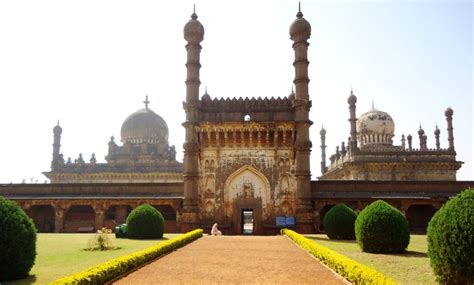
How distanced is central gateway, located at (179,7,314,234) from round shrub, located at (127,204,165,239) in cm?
585

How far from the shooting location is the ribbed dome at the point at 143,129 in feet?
172

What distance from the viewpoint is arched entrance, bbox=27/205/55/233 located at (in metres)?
29.9

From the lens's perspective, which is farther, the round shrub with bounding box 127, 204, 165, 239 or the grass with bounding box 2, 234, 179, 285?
the round shrub with bounding box 127, 204, 165, 239

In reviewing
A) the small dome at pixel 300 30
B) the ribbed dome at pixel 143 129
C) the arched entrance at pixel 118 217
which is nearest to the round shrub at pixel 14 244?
the arched entrance at pixel 118 217

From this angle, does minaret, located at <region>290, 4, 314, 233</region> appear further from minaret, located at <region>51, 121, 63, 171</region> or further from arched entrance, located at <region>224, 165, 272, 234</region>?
minaret, located at <region>51, 121, 63, 171</region>

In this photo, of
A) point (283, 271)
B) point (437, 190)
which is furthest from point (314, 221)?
point (283, 271)

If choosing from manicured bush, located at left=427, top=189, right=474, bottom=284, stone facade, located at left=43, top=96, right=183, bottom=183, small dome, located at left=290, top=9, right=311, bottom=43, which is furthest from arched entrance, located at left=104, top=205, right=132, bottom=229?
manicured bush, located at left=427, top=189, right=474, bottom=284

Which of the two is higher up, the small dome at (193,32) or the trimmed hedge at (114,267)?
the small dome at (193,32)

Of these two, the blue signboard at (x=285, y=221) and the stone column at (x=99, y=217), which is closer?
the blue signboard at (x=285, y=221)

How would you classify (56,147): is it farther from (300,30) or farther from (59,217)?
(300,30)

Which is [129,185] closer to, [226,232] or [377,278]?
[226,232]

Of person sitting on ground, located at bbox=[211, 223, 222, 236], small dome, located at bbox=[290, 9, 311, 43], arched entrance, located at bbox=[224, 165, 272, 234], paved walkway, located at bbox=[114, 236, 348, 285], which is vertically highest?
small dome, located at bbox=[290, 9, 311, 43]

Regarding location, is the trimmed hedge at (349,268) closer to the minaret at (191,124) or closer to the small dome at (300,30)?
the minaret at (191,124)

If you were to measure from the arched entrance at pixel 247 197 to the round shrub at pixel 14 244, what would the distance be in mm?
18002
